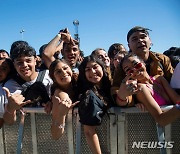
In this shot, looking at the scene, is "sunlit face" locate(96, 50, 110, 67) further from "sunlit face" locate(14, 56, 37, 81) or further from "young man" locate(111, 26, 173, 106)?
"sunlit face" locate(14, 56, 37, 81)

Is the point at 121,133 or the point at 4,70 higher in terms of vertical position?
the point at 4,70

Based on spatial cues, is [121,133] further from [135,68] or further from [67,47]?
[67,47]

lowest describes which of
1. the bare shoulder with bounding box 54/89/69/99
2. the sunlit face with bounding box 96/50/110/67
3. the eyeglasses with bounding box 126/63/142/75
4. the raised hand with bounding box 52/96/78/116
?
the raised hand with bounding box 52/96/78/116

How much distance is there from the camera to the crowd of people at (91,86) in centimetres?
219

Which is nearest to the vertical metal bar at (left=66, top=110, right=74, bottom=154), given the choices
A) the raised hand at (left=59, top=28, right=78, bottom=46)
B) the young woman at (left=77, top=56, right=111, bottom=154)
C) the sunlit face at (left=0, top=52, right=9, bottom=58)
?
the young woman at (left=77, top=56, right=111, bottom=154)

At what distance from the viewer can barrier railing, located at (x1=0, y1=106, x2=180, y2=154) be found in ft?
7.00

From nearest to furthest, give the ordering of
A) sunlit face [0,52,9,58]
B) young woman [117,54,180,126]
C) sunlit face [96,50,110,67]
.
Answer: young woman [117,54,180,126] → sunlit face [96,50,110,67] → sunlit face [0,52,9,58]

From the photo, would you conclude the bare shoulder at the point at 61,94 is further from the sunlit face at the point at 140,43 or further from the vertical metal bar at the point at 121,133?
the sunlit face at the point at 140,43

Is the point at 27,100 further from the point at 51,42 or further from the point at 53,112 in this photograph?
the point at 51,42

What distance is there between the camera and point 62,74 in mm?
2701

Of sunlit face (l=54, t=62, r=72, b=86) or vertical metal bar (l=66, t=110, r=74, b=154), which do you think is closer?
vertical metal bar (l=66, t=110, r=74, b=154)

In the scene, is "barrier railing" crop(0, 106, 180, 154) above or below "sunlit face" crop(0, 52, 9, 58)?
below

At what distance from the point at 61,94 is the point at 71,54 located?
1.36m

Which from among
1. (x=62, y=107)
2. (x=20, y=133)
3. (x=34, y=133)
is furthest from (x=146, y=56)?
(x=20, y=133)
